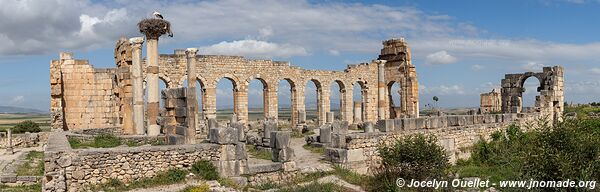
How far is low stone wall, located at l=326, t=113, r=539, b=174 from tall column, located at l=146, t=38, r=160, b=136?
286 inches

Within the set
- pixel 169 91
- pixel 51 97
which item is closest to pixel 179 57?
pixel 51 97

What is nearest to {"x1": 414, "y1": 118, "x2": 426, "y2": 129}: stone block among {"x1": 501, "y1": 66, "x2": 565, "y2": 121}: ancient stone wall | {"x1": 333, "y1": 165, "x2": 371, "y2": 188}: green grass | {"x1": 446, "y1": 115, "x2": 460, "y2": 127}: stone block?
{"x1": 446, "y1": 115, "x2": 460, "y2": 127}: stone block

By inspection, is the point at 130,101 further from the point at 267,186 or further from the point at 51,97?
the point at 267,186

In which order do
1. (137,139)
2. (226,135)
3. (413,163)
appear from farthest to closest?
(137,139) < (226,135) < (413,163)

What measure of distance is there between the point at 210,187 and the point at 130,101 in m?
12.1

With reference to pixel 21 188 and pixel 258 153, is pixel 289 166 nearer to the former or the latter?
pixel 258 153

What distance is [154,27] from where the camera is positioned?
17.5 metres

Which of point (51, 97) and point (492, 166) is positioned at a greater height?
point (51, 97)

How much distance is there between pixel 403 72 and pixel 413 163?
22330 mm

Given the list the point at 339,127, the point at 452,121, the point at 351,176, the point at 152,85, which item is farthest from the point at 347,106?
the point at 351,176

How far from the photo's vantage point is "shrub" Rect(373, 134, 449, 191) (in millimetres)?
11220

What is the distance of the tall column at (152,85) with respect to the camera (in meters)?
18.1

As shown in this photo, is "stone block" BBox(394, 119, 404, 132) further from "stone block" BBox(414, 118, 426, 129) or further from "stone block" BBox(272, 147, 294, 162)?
"stone block" BBox(272, 147, 294, 162)

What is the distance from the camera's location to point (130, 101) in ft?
69.4
